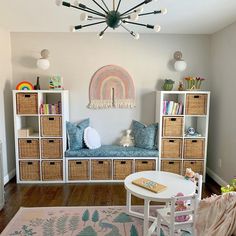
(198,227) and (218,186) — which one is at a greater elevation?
(198,227)

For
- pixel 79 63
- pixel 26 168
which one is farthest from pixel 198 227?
pixel 79 63

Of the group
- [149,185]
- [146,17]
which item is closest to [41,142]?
[149,185]

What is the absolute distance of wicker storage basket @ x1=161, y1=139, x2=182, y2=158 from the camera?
3698 mm

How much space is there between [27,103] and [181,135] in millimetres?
2483

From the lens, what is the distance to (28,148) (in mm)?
3602

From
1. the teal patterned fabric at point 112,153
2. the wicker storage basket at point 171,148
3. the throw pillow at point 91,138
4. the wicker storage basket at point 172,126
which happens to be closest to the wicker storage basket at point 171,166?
the wicker storage basket at point 171,148

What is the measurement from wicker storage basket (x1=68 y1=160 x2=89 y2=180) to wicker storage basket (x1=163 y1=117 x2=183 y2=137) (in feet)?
4.49

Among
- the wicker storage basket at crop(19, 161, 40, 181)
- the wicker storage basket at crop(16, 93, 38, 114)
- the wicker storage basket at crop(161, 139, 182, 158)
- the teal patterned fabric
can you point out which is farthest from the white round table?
the wicker storage basket at crop(16, 93, 38, 114)

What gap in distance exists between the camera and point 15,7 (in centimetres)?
268

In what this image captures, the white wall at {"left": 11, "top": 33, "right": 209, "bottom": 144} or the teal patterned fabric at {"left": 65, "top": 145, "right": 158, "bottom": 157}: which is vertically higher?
the white wall at {"left": 11, "top": 33, "right": 209, "bottom": 144}

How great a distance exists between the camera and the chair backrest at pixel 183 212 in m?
1.91

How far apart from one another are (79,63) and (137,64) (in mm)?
1001

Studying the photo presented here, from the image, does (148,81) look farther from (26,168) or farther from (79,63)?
(26,168)

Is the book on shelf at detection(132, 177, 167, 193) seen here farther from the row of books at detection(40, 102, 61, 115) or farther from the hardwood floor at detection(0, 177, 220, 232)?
the row of books at detection(40, 102, 61, 115)
